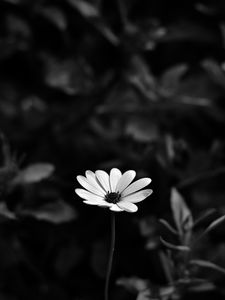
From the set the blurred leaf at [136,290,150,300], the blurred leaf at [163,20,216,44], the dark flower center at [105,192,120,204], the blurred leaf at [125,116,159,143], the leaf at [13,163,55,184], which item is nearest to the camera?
the dark flower center at [105,192,120,204]

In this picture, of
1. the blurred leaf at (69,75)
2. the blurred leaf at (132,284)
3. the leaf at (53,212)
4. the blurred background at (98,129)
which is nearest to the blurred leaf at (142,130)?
the blurred background at (98,129)

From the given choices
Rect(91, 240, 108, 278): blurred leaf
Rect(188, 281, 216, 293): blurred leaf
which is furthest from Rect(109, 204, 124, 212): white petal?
Rect(91, 240, 108, 278): blurred leaf

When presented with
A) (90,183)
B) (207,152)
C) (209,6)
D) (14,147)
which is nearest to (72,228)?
(14,147)

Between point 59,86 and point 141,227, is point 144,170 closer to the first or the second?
point 141,227

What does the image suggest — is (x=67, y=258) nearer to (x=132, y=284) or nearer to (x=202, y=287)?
(x=132, y=284)

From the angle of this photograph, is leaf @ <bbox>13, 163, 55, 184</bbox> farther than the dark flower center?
Yes

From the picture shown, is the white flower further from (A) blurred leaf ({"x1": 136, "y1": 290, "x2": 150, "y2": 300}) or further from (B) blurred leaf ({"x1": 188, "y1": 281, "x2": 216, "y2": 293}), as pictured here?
(B) blurred leaf ({"x1": 188, "y1": 281, "x2": 216, "y2": 293})

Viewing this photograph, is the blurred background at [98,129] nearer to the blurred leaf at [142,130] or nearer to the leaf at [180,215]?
the blurred leaf at [142,130]
